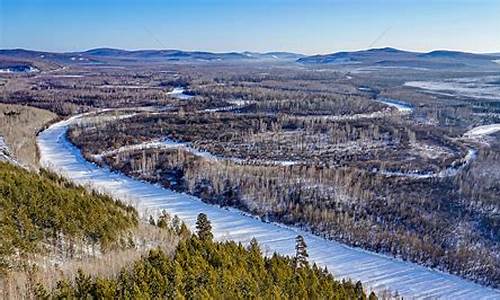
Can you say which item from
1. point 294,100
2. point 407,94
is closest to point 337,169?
point 294,100

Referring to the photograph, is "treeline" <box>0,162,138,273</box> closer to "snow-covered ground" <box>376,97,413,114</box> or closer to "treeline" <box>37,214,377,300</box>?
"treeline" <box>37,214,377,300</box>

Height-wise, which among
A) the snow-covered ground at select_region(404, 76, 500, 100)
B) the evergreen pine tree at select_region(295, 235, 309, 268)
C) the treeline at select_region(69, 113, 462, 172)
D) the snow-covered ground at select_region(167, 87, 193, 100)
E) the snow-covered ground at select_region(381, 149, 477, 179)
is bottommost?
the evergreen pine tree at select_region(295, 235, 309, 268)

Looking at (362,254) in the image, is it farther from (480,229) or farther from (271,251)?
(480,229)

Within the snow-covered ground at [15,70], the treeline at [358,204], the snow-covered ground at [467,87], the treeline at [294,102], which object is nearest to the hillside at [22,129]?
the treeline at [358,204]

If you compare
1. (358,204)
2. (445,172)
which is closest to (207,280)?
(358,204)

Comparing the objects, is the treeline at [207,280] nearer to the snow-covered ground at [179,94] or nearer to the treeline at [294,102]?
the treeline at [294,102]

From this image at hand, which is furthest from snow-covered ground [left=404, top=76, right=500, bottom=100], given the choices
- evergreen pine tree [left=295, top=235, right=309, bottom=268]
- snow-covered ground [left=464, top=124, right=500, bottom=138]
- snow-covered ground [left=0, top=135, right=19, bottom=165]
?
snow-covered ground [left=0, top=135, right=19, bottom=165]
